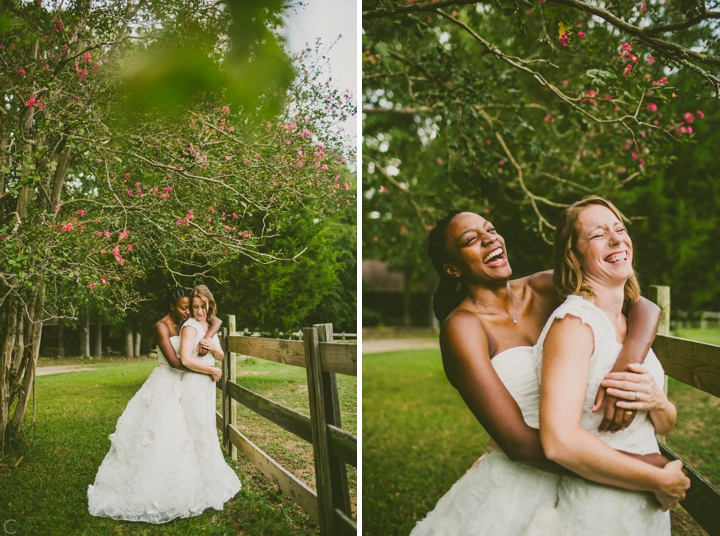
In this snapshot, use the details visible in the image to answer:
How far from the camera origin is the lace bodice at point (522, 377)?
4.83ft

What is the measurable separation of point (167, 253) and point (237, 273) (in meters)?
0.28

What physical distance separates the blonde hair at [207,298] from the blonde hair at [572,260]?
1.30 metres

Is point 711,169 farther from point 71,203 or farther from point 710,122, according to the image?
point 71,203

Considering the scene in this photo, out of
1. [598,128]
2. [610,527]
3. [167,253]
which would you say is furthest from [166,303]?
[598,128]

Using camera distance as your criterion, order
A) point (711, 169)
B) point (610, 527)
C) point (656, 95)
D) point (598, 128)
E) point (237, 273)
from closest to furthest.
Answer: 1. point (610, 527)
2. point (237, 273)
3. point (656, 95)
4. point (598, 128)
5. point (711, 169)

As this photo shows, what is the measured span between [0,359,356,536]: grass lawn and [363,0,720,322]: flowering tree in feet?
6.62

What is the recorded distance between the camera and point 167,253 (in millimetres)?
2020

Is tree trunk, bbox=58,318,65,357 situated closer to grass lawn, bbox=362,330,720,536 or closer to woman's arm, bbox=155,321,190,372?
woman's arm, bbox=155,321,190,372

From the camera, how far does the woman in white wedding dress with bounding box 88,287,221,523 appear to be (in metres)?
1.93

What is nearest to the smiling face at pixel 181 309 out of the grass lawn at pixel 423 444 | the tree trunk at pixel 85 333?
the tree trunk at pixel 85 333

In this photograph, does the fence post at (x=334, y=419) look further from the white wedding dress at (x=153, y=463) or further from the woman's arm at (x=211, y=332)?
the white wedding dress at (x=153, y=463)

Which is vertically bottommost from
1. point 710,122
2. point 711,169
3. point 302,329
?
point 302,329

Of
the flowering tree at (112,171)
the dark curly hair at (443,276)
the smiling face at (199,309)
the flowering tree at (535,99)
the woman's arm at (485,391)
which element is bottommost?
the woman's arm at (485,391)

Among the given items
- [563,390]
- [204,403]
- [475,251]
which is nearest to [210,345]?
[204,403]
